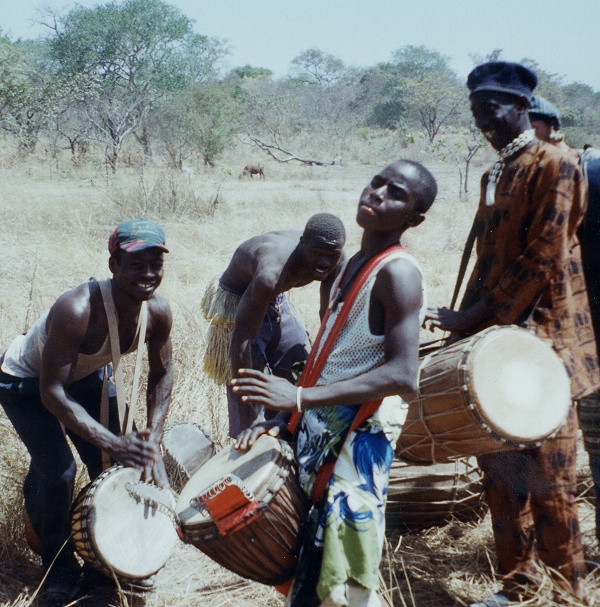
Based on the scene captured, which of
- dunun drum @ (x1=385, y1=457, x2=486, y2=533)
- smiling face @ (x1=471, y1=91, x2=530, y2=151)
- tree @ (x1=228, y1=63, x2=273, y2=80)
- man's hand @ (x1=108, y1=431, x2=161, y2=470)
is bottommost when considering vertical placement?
dunun drum @ (x1=385, y1=457, x2=486, y2=533)

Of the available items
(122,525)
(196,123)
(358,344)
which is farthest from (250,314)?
(196,123)

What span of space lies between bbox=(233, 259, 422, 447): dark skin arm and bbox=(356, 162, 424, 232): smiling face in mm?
169

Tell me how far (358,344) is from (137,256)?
1.06 m

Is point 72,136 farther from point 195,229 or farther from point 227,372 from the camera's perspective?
point 227,372

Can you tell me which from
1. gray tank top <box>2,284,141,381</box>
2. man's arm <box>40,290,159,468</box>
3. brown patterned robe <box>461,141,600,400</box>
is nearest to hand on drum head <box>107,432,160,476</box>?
man's arm <box>40,290,159,468</box>

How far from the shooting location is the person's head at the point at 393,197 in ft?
6.82

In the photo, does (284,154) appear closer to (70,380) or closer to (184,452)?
(184,452)

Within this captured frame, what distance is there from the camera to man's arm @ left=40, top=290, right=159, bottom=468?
8.66 ft

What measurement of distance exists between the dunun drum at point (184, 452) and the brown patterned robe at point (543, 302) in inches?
66.1

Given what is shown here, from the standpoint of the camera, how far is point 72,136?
21.3 m

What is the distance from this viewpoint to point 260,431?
2.28 metres

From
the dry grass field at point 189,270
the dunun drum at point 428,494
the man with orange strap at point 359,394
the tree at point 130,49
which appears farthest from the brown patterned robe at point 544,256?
the tree at point 130,49

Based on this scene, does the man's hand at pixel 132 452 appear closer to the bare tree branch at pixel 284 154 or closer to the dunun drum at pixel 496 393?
the dunun drum at pixel 496 393

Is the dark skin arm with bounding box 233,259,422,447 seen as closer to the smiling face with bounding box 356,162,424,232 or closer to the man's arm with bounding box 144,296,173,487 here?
the smiling face with bounding box 356,162,424,232
